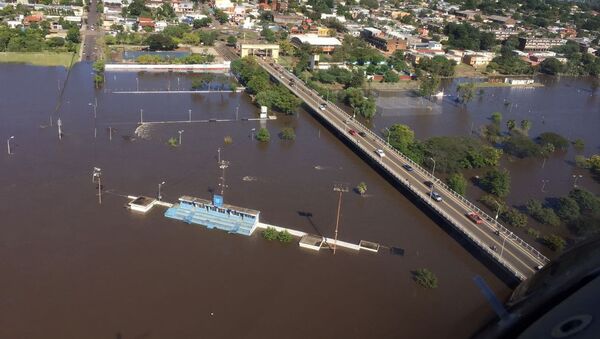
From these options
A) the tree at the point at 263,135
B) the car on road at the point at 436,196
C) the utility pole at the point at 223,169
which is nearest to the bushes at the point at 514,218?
the car on road at the point at 436,196

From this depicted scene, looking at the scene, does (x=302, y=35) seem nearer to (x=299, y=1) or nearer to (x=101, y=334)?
(x=299, y=1)

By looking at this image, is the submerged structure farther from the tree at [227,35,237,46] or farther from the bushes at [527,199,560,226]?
the tree at [227,35,237,46]

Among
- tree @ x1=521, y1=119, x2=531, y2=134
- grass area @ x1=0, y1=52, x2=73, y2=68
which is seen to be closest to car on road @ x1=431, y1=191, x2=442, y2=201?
tree @ x1=521, y1=119, x2=531, y2=134

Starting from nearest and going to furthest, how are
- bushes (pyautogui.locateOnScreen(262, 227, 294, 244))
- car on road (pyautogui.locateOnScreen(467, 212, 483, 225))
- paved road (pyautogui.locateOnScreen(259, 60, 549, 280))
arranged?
paved road (pyautogui.locateOnScreen(259, 60, 549, 280)) < bushes (pyautogui.locateOnScreen(262, 227, 294, 244)) < car on road (pyautogui.locateOnScreen(467, 212, 483, 225))

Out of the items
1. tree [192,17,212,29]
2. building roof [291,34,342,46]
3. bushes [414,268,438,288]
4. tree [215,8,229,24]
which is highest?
tree [215,8,229,24]

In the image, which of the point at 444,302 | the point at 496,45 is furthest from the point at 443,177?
the point at 496,45

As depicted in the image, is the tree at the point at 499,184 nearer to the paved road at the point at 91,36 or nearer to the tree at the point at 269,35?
the paved road at the point at 91,36

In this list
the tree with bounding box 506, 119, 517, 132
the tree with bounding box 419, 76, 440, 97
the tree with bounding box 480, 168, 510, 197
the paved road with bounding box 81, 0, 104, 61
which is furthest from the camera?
the paved road with bounding box 81, 0, 104, 61
